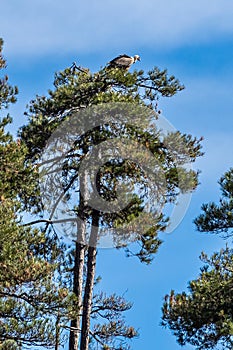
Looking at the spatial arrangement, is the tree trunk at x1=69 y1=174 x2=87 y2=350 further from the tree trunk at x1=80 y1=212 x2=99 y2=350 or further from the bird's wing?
the bird's wing

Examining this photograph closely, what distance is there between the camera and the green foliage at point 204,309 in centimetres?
1382

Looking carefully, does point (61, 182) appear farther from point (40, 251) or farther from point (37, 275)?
point (37, 275)

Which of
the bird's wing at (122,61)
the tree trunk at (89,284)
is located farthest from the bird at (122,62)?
the tree trunk at (89,284)

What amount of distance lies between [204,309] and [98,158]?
3.53 metres

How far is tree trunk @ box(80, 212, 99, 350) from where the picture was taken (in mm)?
14641

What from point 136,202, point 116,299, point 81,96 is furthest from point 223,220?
point 81,96

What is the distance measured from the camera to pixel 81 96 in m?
15.6

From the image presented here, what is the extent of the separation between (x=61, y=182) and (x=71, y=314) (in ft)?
10.6

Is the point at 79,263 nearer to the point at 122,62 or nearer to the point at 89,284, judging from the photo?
the point at 89,284

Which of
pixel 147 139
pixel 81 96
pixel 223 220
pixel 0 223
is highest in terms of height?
pixel 81 96

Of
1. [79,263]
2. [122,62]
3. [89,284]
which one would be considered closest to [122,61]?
[122,62]

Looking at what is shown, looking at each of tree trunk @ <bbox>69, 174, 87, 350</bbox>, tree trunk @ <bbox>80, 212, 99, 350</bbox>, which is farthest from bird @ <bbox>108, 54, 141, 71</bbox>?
tree trunk @ <bbox>80, 212, 99, 350</bbox>

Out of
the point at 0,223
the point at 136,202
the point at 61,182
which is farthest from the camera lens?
the point at 61,182

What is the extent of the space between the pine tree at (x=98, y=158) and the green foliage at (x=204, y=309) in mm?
1370
